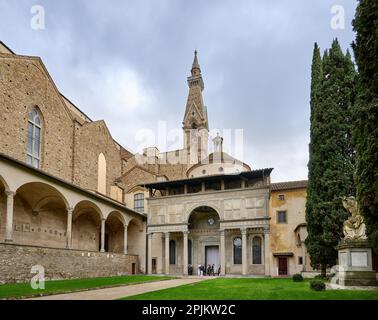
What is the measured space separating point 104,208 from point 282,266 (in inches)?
543

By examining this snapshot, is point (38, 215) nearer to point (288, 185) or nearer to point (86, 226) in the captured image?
point (86, 226)

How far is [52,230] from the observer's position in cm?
2625

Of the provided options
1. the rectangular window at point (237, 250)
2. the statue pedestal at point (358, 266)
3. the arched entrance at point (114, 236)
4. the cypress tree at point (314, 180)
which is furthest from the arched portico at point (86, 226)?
the statue pedestal at point (358, 266)

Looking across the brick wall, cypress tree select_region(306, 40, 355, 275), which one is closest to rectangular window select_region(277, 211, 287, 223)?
cypress tree select_region(306, 40, 355, 275)

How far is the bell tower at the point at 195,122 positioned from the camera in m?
55.3

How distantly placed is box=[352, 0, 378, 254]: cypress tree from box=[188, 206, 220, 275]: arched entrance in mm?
22080

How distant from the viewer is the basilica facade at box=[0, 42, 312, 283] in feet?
74.2

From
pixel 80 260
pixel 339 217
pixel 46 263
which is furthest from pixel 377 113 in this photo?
pixel 80 260

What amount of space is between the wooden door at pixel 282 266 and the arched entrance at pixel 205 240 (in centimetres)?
602

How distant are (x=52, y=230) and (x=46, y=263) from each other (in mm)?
6761

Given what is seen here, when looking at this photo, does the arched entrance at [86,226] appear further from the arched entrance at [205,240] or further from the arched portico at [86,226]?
the arched entrance at [205,240]

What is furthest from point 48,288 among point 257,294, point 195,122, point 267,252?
point 195,122

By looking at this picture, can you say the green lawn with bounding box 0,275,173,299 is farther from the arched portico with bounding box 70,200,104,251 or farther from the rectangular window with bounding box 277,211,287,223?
the rectangular window with bounding box 277,211,287,223

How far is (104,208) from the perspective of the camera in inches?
1110
